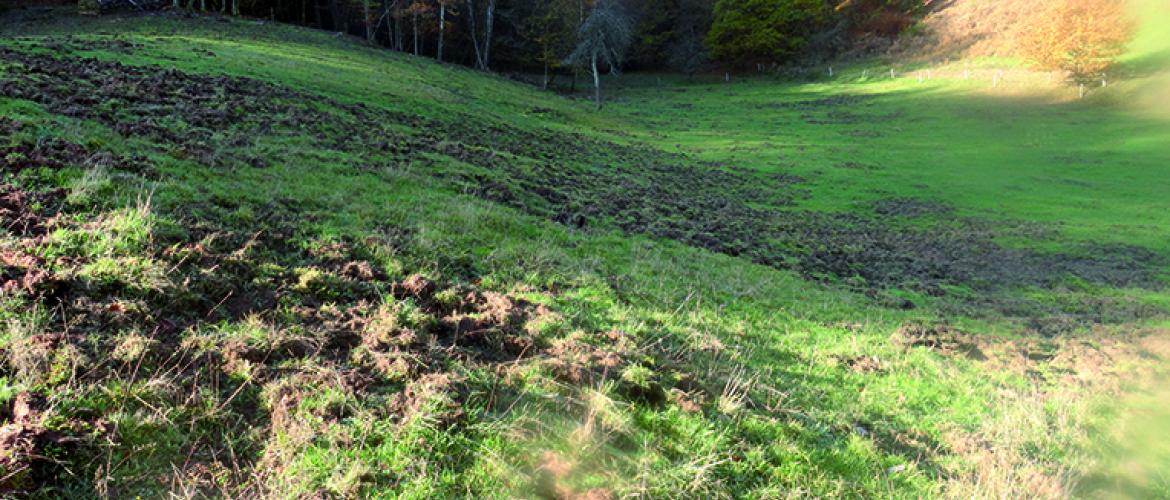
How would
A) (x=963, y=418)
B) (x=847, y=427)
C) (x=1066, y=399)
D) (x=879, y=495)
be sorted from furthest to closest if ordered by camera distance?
(x=1066, y=399), (x=963, y=418), (x=847, y=427), (x=879, y=495)

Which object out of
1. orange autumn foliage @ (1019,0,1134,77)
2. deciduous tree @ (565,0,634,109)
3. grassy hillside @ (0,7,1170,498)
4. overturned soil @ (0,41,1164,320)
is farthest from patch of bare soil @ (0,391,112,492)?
deciduous tree @ (565,0,634,109)

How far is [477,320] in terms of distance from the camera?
255 inches

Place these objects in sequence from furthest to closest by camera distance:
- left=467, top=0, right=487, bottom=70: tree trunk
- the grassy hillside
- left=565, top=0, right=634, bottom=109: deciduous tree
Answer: left=467, top=0, right=487, bottom=70: tree trunk, left=565, top=0, right=634, bottom=109: deciduous tree, the grassy hillside

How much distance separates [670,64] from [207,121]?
71.9 meters

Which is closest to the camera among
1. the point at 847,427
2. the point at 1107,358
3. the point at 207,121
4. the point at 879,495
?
the point at 879,495

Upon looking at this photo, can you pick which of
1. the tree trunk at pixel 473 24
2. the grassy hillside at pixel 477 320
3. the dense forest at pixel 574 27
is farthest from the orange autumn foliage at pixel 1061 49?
the tree trunk at pixel 473 24

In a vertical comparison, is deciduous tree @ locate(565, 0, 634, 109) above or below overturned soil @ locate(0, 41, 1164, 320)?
above

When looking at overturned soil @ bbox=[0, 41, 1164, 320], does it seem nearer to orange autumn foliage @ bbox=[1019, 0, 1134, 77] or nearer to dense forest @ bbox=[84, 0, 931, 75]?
orange autumn foliage @ bbox=[1019, 0, 1134, 77]

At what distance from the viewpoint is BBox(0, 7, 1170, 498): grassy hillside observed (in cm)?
405

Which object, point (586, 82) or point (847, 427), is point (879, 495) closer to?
point (847, 427)

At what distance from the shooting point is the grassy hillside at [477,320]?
13.3 ft

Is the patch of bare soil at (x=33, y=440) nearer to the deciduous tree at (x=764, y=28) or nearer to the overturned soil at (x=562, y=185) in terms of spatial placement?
the overturned soil at (x=562, y=185)

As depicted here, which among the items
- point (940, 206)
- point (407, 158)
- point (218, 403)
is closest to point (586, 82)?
point (940, 206)

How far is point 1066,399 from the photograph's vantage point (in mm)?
7555
